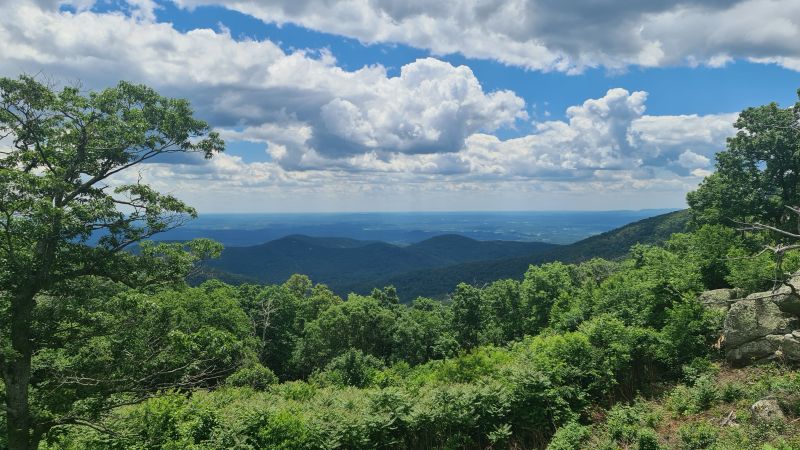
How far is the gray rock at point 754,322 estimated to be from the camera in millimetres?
15258

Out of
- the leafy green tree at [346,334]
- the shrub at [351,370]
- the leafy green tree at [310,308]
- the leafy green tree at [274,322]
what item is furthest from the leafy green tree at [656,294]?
the leafy green tree at [310,308]

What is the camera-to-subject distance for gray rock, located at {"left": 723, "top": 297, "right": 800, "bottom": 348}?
15.3 m

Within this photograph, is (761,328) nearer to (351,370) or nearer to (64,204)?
(64,204)

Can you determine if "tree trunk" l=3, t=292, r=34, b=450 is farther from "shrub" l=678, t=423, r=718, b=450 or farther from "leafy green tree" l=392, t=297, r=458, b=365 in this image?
"leafy green tree" l=392, t=297, r=458, b=365

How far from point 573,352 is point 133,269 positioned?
15.0 meters

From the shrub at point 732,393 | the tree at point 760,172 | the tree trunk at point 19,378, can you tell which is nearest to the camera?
the tree trunk at point 19,378

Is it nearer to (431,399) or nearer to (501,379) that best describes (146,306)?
(431,399)

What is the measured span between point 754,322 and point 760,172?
21180 mm

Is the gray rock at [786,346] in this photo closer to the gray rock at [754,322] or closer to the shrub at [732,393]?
the gray rock at [754,322]

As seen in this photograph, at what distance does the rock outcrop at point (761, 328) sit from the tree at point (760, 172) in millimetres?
16908

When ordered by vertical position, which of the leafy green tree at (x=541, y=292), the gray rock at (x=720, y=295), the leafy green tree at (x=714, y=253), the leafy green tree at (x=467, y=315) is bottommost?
the leafy green tree at (x=467, y=315)

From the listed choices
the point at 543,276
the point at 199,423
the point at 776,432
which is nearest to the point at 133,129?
the point at 199,423

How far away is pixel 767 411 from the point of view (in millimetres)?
11117

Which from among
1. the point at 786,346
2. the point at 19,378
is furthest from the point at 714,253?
the point at 19,378
